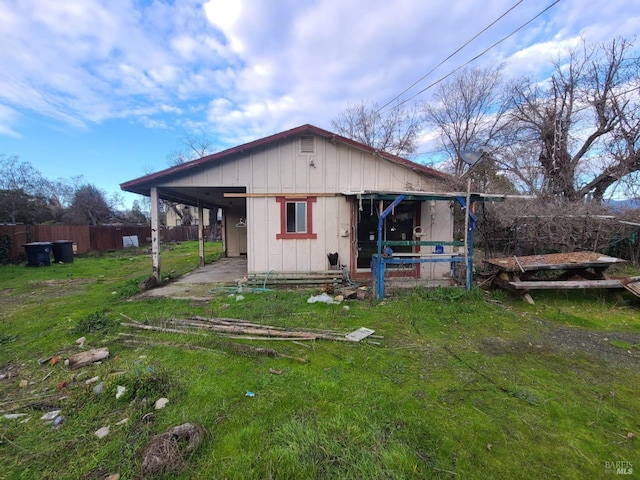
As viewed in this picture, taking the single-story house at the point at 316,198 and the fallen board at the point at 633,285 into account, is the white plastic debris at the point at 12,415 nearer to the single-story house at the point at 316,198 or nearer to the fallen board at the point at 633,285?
the single-story house at the point at 316,198

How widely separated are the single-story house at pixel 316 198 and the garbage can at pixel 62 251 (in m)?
7.84

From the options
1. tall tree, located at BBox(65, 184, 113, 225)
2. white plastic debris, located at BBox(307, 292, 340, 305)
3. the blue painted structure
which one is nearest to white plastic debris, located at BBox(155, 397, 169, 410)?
white plastic debris, located at BBox(307, 292, 340, 305)

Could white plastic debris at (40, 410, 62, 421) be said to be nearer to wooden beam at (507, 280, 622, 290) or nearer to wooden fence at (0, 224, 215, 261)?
wooden beam at (507, 280, 622, 290)

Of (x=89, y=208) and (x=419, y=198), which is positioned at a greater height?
(x=89, y=208)

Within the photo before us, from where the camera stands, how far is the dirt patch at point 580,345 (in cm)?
364

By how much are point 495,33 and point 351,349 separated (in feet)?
26.9

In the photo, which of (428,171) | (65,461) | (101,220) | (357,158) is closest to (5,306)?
(65,461)

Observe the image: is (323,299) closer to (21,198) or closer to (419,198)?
(419,198)

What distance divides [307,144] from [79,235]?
49.2 ft

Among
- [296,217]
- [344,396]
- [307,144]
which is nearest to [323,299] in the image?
[296,217]

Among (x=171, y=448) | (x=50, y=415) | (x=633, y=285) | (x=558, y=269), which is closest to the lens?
(x=171, y=448)

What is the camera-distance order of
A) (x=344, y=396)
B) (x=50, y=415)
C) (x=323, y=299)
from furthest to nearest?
(x=323, y=299), (x=344, y=396), (x=50, y=415)

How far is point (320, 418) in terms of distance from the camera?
2.40 meters

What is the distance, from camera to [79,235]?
15.0 m
